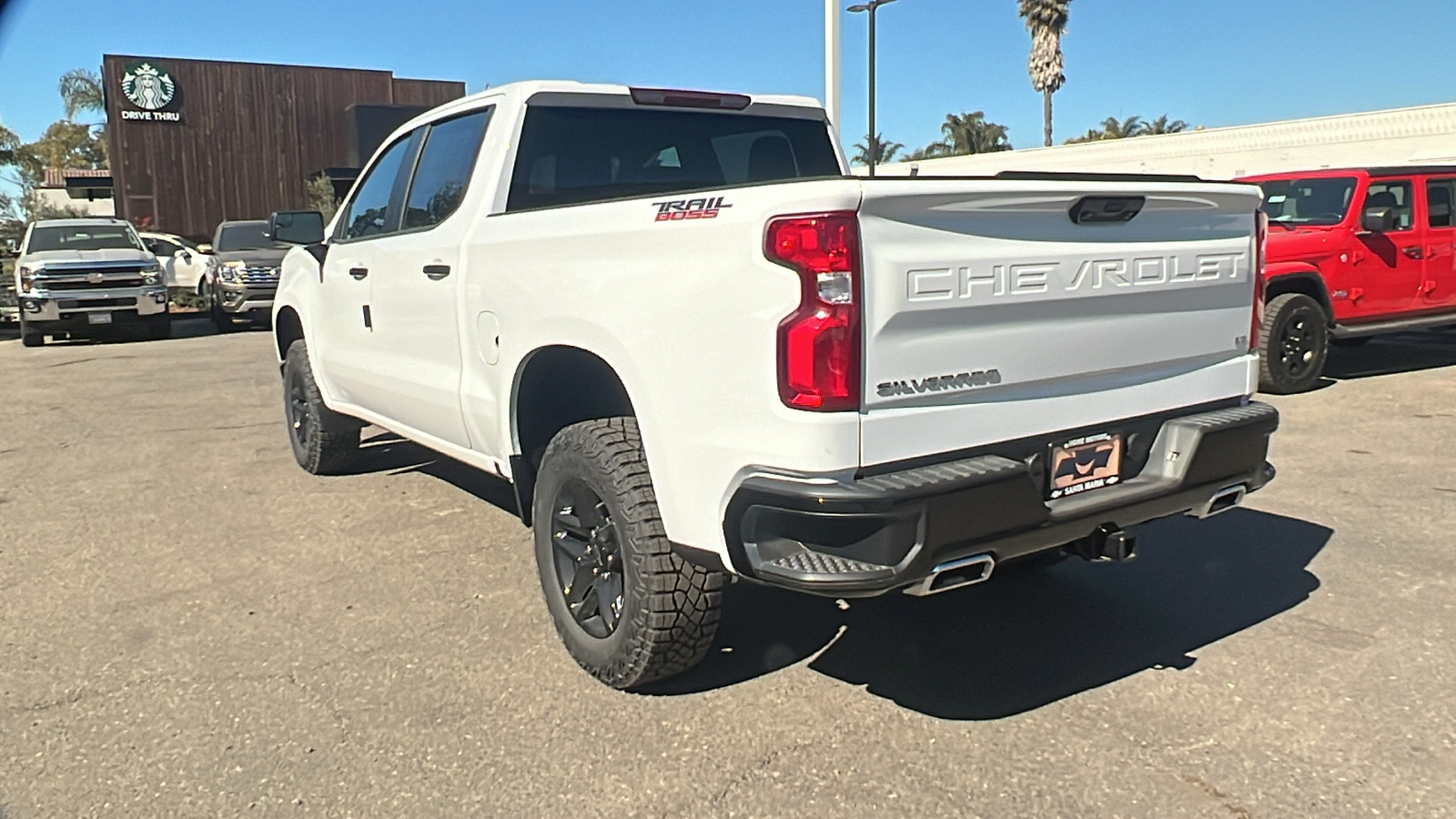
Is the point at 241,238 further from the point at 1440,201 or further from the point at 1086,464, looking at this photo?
the point at 1086,464

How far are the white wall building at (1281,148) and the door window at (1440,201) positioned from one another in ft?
16.7

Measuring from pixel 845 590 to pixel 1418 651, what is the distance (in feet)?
7.24

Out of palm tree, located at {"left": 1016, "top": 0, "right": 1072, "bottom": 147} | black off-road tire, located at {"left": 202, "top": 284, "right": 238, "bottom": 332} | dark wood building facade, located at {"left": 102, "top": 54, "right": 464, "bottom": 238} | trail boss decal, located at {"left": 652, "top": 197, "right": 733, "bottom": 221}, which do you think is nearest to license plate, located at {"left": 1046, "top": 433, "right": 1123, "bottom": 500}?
trail boss decal, located at {"left": 652, "top": 197, "right": 733, "bottom": 221}

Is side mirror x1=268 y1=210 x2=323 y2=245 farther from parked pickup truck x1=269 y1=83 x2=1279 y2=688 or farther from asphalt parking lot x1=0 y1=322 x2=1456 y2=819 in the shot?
parked pickup truck x1=269 y1=83 x2=1279 y2=688

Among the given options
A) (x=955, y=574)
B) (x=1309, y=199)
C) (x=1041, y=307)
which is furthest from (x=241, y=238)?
(x=955, y=574)

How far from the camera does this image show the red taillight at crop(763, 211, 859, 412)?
8.87 feet

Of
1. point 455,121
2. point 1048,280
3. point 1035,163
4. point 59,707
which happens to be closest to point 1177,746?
point 1048,280

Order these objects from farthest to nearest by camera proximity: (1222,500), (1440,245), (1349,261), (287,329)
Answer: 1. (1440,245)
2. (1349,261)
3. (287,329)
4. (1222,500)

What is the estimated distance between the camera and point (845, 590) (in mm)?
2799

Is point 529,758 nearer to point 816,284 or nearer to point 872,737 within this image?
point 872,737

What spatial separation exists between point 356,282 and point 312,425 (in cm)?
135

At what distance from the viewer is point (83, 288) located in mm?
15305

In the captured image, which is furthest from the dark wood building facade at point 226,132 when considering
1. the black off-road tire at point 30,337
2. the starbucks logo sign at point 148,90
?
the black off-road tire at point 30,337

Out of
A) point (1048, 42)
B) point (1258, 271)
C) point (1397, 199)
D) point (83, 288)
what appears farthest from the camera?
point (1048, 42)
